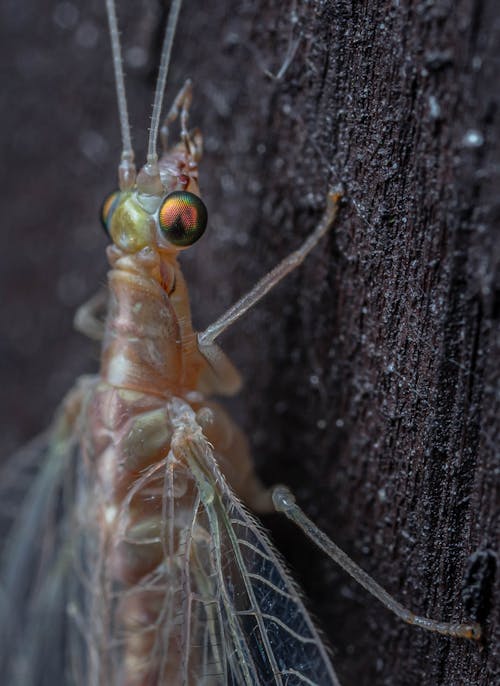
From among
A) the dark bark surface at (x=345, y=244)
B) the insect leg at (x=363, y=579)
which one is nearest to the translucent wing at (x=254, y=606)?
the insect leg at (x=363, y=579)

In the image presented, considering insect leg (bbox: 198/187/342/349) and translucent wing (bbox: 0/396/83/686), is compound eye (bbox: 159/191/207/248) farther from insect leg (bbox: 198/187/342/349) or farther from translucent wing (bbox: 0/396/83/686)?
translucent wing (bbox: 0/396/83/686)

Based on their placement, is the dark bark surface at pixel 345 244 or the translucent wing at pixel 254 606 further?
the translucent wing at pixel 254 606

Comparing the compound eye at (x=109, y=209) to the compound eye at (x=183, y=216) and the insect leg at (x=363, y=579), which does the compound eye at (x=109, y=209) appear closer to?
the compound eye at (x=183, y=216)

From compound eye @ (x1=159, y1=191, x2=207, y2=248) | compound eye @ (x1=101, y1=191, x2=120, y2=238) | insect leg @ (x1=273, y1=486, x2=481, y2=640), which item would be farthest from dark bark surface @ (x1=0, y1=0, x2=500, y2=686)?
compound eye @ (x1=159, y1=191, x2=207, y2=248)

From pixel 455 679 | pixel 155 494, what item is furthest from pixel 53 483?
pixel 455 679

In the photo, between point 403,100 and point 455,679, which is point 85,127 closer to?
point 403,100

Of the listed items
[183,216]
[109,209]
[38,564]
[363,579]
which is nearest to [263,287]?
[183,216]
